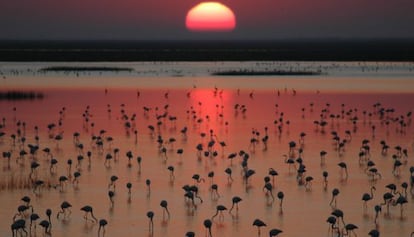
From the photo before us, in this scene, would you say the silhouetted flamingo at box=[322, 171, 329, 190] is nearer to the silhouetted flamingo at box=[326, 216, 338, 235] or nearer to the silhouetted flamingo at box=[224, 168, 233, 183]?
the silhouetted flamingo at box=[224, 168, 233, 183]

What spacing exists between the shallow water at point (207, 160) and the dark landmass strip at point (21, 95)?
65cm

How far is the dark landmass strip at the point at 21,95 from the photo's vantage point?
33094 mm

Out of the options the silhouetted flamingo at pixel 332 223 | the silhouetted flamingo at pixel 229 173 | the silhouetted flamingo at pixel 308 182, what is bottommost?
the silhouetted flamingo at pixel 332 223

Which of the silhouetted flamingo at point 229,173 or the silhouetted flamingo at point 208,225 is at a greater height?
the silhouetted flamingo at point 229,173

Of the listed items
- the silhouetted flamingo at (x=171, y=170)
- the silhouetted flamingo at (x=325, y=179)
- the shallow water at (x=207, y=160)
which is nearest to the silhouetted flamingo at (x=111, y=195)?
the shallow water at (x=207, y=160)

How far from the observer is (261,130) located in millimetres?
23234

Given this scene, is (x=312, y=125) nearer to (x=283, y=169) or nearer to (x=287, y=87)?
(x=283, y=169)

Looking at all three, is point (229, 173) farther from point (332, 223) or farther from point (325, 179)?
point (332, 223)

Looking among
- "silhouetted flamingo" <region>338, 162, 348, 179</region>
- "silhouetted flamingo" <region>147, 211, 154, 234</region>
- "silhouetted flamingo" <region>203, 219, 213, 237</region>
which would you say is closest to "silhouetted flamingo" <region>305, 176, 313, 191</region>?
"silhouetted flamingo" <region>338, 162, 348, 179</region>

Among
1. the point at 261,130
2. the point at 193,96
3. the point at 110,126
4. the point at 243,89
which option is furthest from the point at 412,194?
the point at 243,89

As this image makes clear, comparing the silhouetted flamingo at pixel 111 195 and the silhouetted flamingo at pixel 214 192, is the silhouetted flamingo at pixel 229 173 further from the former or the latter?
the silhouetted flamingo at pixel 111 195

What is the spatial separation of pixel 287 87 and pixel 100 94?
368 inches

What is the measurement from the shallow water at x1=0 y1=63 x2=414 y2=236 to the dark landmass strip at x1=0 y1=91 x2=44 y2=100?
646mm

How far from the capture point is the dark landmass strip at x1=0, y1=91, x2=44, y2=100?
33094 millimetres
